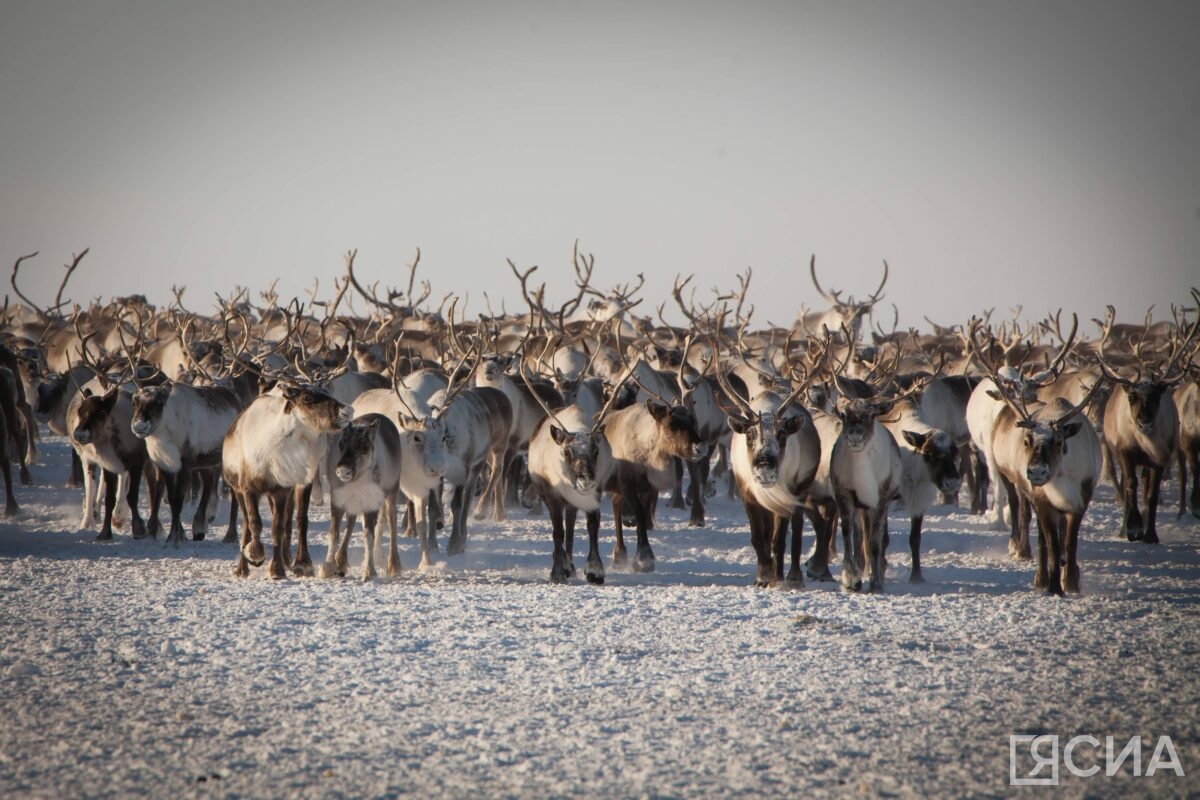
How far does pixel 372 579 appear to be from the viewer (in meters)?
9.12

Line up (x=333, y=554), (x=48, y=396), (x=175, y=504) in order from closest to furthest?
(x=333, y=554) < (x=175, y=504) < (x=48, y=396)

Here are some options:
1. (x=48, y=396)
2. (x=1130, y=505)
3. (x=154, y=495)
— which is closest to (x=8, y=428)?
(x=48, y=396)

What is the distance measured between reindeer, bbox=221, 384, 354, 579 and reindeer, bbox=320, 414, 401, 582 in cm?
15

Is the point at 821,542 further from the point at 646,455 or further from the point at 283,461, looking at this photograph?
the point at 283,461

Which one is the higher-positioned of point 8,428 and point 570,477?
point 8,428

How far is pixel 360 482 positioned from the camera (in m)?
9.02

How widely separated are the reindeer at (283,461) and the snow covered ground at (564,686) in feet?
1.26

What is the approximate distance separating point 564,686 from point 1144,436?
8259 millimetres

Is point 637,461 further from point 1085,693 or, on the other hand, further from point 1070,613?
point 1085,693

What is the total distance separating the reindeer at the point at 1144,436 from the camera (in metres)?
11.7

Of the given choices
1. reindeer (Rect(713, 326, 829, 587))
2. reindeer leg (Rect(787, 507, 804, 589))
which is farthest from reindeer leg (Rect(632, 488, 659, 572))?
reindeer leg (Rect(787, 507, 804, 589))

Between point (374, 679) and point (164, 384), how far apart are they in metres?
6.33

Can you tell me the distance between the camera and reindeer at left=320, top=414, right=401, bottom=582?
8953 mm

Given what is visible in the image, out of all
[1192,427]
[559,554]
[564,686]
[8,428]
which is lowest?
[564,686]
